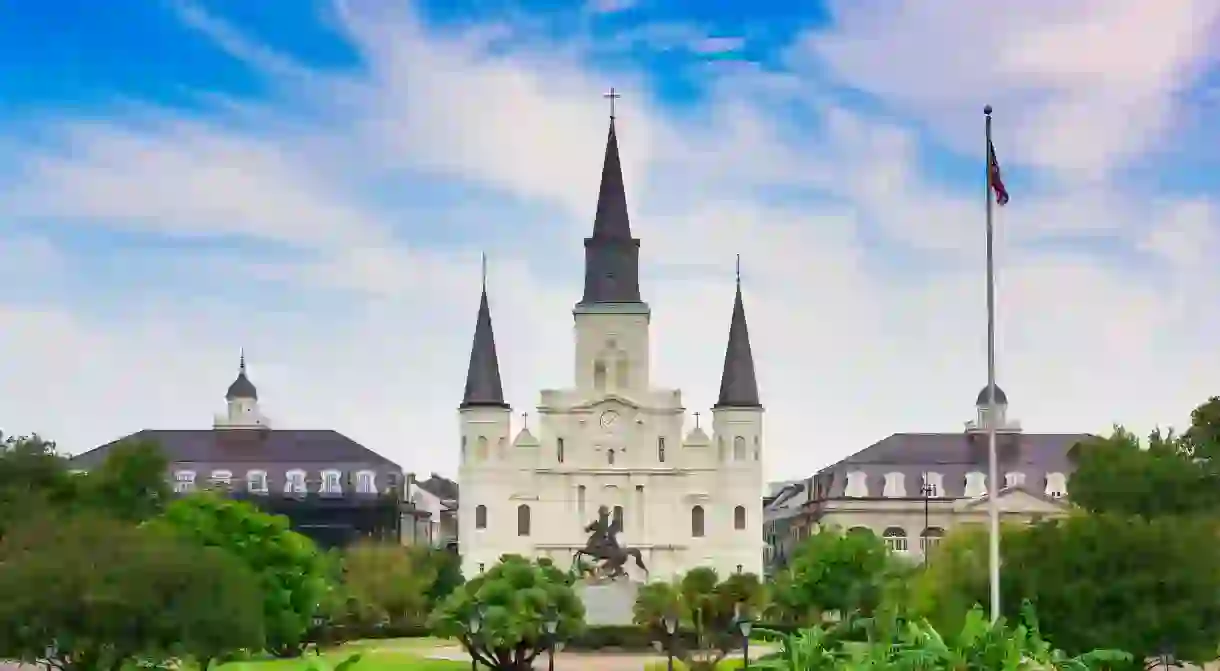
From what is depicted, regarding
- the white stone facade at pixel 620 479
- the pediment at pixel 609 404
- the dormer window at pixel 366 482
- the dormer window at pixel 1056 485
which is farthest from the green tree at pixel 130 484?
the dormer window at pixel 1056 485

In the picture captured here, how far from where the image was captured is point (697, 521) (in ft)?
321

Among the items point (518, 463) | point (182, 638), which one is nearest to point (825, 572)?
point (518, 463)

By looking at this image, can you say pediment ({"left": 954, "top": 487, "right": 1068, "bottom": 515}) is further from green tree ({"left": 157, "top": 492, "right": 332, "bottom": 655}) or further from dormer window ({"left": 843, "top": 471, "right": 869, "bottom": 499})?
green tree ({"left": 157, "top": 492, "right": 332, "bottom": 655})

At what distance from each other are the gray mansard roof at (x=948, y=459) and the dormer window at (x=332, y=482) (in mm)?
28965

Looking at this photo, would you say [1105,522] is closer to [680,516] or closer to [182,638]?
[182,638]

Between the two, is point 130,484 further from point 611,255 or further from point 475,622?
point 611,255

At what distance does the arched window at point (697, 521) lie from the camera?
97438 millimetres

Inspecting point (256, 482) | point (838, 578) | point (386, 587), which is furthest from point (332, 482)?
point (838, 578)

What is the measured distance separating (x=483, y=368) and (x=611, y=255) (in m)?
10.0

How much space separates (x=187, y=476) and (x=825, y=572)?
4526cm

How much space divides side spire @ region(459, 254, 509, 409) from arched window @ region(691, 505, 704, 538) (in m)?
12.3

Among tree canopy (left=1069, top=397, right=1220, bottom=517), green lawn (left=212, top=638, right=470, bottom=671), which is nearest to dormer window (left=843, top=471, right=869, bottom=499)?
green lawn (left=212, top=638, right=470, bottom=671)

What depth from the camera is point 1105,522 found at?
40.6 metres

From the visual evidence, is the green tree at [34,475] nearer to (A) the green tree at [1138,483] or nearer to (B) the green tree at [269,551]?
(B) the green tree at [269,551]
